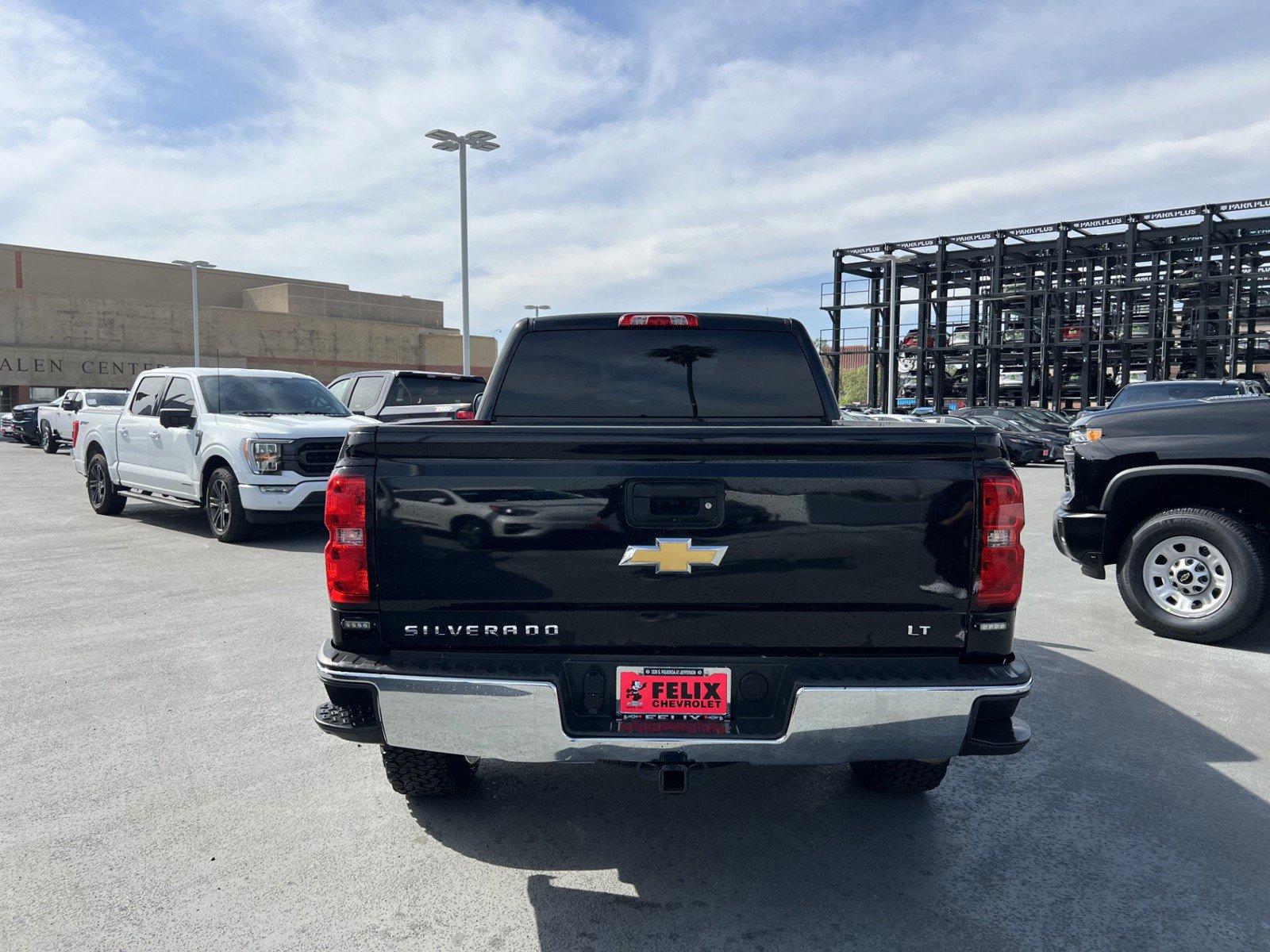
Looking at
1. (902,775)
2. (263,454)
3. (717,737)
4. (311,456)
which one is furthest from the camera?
(311,456)

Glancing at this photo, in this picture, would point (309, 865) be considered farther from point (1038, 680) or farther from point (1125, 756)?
point (1038, 680)

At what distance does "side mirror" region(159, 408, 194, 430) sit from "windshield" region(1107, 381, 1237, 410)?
14.2 m

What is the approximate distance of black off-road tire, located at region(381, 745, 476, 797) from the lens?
3375 millimetres

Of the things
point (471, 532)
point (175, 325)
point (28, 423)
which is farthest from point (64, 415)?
point (175, 325)

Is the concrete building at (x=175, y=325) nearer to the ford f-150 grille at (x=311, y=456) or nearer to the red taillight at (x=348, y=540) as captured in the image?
the ford f-150 grille at (x=311, y=456)

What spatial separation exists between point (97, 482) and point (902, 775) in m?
12.8

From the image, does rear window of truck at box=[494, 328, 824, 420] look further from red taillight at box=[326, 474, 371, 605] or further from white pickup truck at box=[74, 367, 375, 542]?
white pickup truck at box=[74, 367, 375, 542]

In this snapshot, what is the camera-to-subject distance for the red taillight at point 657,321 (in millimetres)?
4266

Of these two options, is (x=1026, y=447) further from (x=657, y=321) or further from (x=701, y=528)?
(x=701, y=528)

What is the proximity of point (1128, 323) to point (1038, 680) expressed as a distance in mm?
36867

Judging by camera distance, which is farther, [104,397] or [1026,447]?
[104,397]

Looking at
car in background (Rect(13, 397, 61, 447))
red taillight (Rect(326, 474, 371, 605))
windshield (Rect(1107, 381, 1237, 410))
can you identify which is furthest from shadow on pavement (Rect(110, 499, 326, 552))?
car in background (Rect(13, 397, 61, 447))

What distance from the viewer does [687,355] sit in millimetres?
4301

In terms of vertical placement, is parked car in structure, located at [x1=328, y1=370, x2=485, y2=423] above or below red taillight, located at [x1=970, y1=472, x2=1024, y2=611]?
above
